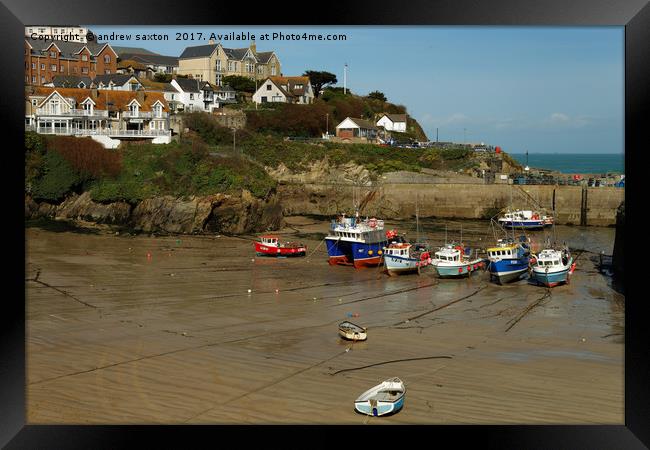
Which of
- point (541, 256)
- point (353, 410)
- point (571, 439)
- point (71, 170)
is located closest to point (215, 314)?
point (353, 410)

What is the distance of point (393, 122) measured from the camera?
161 ft

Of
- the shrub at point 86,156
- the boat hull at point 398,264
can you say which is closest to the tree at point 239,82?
the shrub at point 86,156

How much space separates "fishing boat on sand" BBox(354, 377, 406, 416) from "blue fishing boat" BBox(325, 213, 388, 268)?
1317 cm

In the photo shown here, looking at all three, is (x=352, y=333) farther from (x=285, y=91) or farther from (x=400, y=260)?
(x=285, y=91)

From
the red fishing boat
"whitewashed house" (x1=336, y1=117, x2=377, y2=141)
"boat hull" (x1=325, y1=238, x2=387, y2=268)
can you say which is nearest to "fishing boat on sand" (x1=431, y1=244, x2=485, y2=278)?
"boat hull" (x1=325, y1=238, x2=387, y2=268)

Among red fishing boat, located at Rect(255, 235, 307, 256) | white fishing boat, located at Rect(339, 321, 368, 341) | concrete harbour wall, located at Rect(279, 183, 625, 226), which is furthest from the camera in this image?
concrete harbour wall, located at Rect(279, 183, 625, 226)

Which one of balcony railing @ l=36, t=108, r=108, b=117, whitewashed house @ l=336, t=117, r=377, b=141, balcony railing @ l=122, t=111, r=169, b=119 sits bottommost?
balcony railing @ l=36, t=108, r=108, b=117

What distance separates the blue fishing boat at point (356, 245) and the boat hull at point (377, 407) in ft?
44.2

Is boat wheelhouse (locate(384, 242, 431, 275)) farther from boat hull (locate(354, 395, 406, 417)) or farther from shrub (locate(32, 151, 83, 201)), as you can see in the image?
shrub (locate(32, 151, 83, 201))

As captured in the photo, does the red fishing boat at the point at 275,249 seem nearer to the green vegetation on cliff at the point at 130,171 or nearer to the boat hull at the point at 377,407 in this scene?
the green vegetation on cliff at the point at 130,171

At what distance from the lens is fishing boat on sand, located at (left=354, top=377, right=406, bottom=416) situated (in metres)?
8.71

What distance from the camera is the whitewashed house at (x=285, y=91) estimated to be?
46.9 m

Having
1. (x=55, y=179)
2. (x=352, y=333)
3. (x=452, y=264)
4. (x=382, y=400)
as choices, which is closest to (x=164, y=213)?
(x=55, y=179)

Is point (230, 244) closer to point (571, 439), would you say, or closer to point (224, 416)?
point (224, 416)
